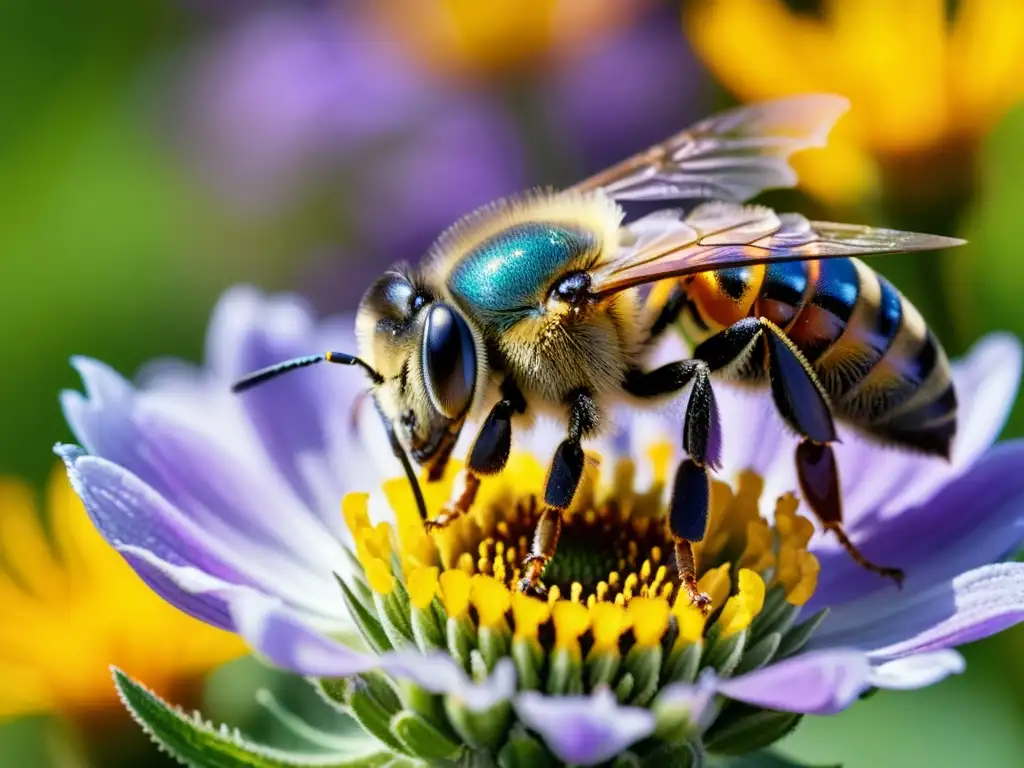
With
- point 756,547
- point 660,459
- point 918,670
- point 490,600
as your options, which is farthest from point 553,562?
point 918,670

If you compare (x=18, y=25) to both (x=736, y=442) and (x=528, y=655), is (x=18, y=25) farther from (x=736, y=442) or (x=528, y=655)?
(x=528, y=655)

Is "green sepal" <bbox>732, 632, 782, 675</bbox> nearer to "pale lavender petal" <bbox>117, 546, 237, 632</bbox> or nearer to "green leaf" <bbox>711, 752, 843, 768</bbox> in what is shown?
"green leaf" <bbox>711, 752, 843, 768</bbox>

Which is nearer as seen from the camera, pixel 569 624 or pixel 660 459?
pixel 569 624

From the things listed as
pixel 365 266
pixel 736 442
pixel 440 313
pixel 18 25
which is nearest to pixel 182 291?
pixel 365 266

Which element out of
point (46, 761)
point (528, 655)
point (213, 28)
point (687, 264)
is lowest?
point (46, 761)

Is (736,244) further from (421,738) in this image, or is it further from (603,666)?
(421,738)

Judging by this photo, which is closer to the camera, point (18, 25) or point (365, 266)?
point (365, 266)

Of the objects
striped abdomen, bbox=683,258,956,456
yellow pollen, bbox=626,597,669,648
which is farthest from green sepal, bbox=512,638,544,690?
striped abdomen, bbox=683,258,956,456
